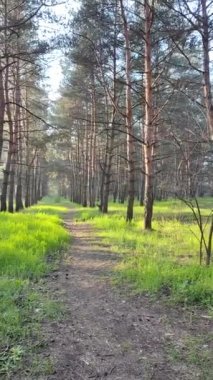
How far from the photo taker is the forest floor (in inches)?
144

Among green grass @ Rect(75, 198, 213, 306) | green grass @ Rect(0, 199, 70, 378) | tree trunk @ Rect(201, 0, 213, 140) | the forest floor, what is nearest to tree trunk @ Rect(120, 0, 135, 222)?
green grass @ Rect(75, 198, 213, 306)

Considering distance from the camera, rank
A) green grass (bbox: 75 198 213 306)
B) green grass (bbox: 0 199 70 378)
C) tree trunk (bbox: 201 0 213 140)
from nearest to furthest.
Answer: green grass (bbox: 0 199 70 378) → green grass (bbox: 75 198 213 306) → tree trunk (bbox: 201 0 213 140)

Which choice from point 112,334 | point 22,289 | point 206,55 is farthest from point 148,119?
point 112,334

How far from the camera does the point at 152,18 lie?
1209cm

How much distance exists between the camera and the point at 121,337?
174 inches

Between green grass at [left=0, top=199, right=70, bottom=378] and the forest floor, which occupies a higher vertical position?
green grass at [left=0, top=199, right=70, bottom=378]

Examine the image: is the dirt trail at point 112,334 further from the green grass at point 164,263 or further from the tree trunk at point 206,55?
the tree trunk at point 206,55

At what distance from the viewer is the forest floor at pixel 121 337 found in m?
3.67

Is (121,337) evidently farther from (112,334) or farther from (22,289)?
(22,289)

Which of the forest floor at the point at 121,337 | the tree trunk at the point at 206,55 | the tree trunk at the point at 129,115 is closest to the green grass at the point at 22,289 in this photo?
the forest floor at the point at 121,337

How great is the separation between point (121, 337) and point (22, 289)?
203cm

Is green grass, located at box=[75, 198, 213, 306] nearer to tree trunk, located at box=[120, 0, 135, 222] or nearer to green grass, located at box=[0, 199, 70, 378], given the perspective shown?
green grass, located at box=[0, 199, 70, 378]

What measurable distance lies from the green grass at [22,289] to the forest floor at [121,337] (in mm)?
214

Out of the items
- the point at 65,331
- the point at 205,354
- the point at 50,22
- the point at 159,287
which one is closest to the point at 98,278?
the point at 159,287
